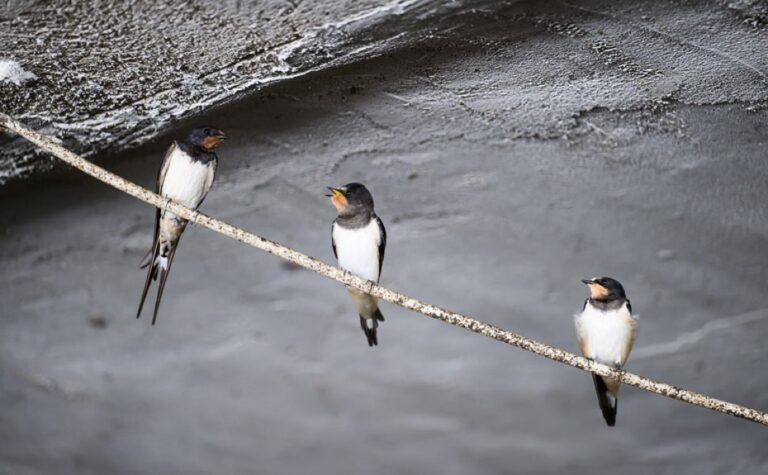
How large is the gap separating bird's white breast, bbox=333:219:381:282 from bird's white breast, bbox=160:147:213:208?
1.23 feet

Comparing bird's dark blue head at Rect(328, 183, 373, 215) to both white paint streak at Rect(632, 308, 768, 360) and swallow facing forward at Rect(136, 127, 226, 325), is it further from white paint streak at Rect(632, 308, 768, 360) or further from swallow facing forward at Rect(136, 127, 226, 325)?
white paint streak at Rect(632, 308, 768, 360)

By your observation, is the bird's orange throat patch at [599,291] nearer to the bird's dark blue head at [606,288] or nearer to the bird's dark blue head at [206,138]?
the bird's dark blue head at [606,288]

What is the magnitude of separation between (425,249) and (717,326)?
3.97 feet

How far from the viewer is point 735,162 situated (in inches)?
118

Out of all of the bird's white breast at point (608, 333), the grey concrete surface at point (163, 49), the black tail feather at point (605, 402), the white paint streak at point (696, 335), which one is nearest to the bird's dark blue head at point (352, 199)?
the grey concrete surface at point (163, 49)

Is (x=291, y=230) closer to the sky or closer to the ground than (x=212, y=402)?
closer to the sky

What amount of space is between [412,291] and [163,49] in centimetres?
162

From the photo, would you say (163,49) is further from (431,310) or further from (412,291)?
(412,291)

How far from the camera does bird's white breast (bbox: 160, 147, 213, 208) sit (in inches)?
89.4

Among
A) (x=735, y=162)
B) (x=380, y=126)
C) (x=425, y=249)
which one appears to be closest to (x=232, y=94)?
(x=380, y=126)

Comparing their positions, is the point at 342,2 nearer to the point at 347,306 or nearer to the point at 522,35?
the point at 522,35

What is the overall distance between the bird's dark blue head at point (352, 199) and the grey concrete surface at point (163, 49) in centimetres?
57

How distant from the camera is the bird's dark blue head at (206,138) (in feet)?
7.22

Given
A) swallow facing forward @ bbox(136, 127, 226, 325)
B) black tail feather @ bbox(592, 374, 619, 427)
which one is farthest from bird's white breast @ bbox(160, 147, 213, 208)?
black tail feather @ bbox(592, 374, 619, 427)
